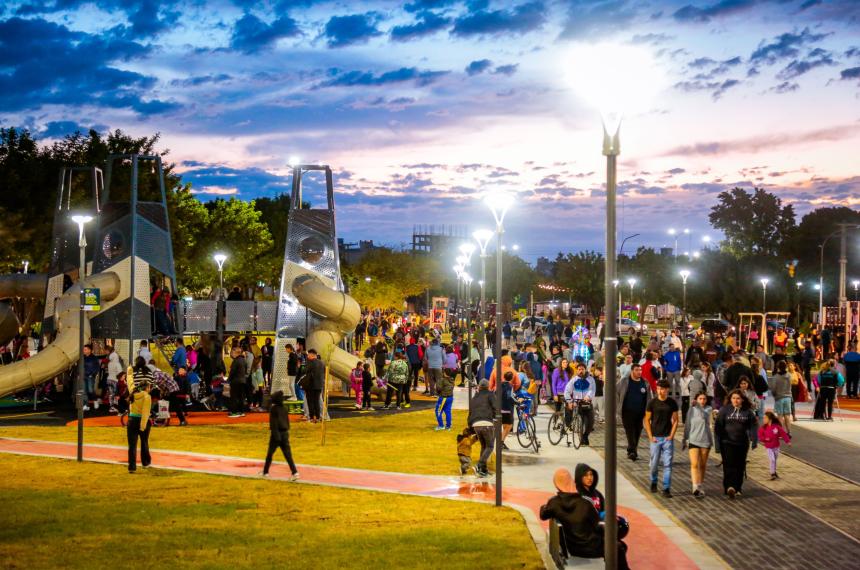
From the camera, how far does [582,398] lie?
68.7 ft

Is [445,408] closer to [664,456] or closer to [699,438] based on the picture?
[664,456]

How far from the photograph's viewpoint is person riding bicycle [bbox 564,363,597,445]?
20.8 m

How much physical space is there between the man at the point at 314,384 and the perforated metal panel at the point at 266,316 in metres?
8.11

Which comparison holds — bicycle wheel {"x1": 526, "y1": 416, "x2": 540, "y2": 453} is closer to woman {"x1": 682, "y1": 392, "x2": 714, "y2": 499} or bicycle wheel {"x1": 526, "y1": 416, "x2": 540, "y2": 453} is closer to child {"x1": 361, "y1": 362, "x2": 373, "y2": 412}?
woman {"x1": 682, "y1": 392, "x2": 714, "y2": 499}

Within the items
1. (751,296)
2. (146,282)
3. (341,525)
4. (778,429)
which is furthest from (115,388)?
(751,296)

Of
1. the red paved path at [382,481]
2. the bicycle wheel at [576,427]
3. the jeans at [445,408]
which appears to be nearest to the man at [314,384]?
the jeans at [445,408]

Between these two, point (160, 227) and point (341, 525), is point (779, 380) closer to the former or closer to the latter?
point (341, 525)

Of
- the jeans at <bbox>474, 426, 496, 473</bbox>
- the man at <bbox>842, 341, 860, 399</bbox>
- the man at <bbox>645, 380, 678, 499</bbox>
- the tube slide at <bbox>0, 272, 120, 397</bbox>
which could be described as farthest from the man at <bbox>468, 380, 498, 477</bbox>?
the man at <bbox>842, 341, 860, 399</bbox>

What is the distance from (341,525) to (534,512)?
2.93 metres

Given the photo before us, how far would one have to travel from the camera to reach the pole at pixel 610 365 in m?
7.96

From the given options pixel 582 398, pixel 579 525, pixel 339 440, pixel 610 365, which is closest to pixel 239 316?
pixel 339 440

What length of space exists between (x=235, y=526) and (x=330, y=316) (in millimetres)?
16499

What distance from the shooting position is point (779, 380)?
21.8 m

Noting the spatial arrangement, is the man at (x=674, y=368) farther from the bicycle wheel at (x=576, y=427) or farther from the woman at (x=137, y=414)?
the woman at (x=137, y=414)
